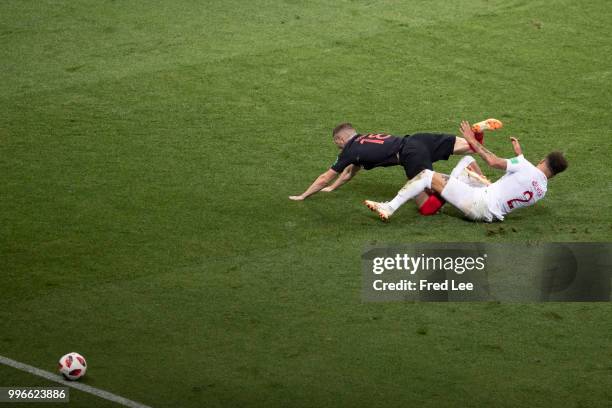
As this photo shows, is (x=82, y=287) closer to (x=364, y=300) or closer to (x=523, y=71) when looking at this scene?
(x=364, y=300)

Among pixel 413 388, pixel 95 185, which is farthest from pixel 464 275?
pixel 95 185

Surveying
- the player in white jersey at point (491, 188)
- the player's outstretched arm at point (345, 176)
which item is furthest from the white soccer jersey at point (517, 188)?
the player's outstretched arm at point (345, 176)

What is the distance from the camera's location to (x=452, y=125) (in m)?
13.4

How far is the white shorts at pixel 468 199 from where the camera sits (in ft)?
35.9

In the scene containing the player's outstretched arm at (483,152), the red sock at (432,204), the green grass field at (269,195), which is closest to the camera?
the green grass field at (269,195)

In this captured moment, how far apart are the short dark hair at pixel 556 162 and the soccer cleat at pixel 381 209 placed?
1.56 metres

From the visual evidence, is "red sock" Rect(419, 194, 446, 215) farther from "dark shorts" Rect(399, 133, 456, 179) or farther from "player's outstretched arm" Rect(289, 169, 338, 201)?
"player's outstretched arm" Rect(289, 169, 338, 201)

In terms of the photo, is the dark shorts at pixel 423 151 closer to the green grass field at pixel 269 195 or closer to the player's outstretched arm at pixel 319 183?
the green grass field at pixel 269 195

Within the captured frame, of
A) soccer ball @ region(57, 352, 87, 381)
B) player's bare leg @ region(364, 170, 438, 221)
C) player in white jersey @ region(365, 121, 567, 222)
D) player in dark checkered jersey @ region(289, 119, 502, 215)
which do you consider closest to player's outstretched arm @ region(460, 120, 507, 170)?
player in white jersey @ region(365, 121, 567, 222)

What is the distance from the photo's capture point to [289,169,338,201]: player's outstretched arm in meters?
11.3

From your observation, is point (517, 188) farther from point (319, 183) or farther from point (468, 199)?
point (319, 183)

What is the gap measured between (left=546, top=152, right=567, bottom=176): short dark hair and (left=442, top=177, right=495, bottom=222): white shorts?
25.6 inches

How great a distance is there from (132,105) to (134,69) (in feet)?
4.12

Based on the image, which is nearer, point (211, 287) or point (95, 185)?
point (211, 287)
